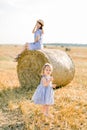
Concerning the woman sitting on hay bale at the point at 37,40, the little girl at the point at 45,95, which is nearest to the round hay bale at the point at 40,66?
the woman sitting on hay bale at the point at 37,40

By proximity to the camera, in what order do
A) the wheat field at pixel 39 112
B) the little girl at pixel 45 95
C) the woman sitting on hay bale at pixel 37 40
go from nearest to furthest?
the wheat field at pixel 39 112 < the little girl at pixel 45 95 < the woman sitting on hay bale at pixel 37 40

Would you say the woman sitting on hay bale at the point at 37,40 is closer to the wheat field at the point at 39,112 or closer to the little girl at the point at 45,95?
the wheat field at the point at 39,112

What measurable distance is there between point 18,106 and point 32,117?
977 millimetres

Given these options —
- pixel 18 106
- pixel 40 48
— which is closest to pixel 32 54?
pixel 40 48

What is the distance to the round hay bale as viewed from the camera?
9.90 meters

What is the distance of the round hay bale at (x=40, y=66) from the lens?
9898 millimetres

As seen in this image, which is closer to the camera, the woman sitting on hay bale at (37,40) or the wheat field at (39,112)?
the wheat field at (39,112)

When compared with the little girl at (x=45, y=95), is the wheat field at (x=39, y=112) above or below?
below

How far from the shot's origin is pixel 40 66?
10.1 meters

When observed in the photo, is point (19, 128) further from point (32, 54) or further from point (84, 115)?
point (32, 54)

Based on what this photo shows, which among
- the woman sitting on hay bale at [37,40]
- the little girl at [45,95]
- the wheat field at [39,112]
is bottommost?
the wheat field at [39,112]

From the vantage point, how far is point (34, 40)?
33.5ft

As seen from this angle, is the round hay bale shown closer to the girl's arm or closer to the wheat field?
the wheat field

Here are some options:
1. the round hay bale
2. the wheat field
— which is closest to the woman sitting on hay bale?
the round hay bale
